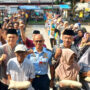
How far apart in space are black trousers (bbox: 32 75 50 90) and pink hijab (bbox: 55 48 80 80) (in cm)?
28

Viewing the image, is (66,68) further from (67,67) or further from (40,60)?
(40,60)

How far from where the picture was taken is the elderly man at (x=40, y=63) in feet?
13.0

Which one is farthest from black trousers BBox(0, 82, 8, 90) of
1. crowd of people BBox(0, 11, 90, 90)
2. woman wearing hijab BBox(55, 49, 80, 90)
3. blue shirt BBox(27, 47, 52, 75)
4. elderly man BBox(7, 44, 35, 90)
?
woman wearing hijab BBox(55, 49, 80, 90)

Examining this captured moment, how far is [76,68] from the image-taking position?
383 cm

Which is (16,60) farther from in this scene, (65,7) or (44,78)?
(65,7)

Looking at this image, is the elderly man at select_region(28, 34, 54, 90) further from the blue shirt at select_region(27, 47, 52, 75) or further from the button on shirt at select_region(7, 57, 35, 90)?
the button on shirt at select_region(7, 57, 35, 90)

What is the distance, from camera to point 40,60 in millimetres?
3967

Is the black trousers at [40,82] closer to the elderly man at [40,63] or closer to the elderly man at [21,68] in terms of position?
the elderly man at [40,63]

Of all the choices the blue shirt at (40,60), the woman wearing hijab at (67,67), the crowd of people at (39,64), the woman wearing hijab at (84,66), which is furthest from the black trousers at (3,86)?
the woman wearing hijab at (84,66)

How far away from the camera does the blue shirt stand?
12.9 ft

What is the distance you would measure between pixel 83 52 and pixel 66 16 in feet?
102

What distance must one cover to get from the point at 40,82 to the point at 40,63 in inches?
A: 12.4

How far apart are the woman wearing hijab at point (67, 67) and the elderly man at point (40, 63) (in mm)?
251

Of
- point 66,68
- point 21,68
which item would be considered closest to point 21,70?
point 21,68
